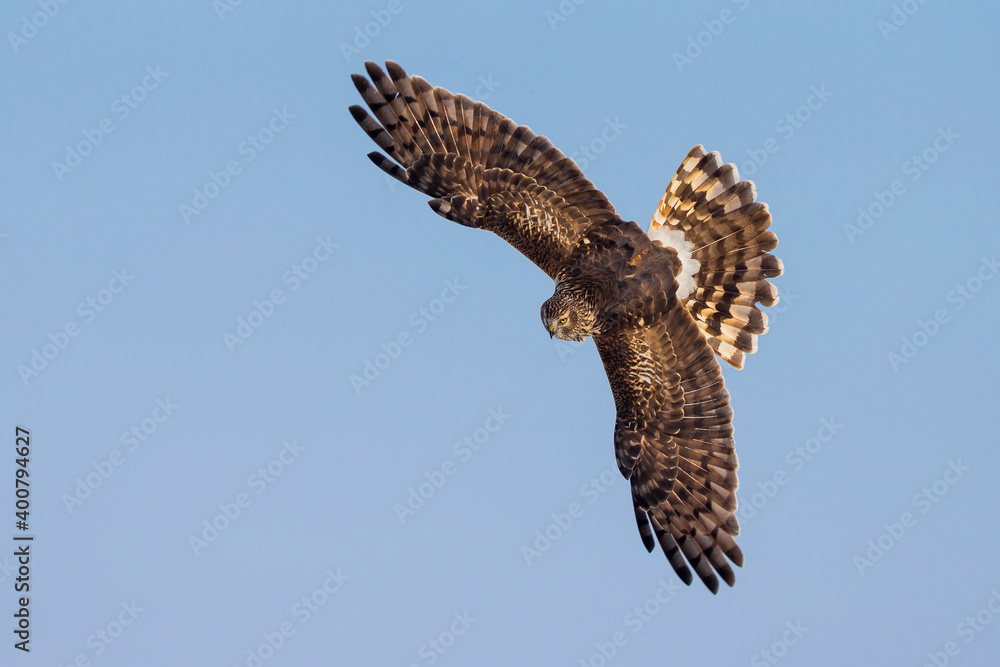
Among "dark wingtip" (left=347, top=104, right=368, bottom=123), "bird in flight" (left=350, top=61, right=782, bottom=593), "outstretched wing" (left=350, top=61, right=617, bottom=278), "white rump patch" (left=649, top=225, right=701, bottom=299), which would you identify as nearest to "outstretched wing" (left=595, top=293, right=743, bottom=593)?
"bird in flight" (left=350, top=61, right=782, bottom=593)

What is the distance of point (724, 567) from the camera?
614 inches

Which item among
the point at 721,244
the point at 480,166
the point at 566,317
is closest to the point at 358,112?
the point at 480,166

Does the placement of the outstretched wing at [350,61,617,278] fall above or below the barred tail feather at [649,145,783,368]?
below

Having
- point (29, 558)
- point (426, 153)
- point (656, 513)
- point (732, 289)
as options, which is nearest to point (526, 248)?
point (426, 153)

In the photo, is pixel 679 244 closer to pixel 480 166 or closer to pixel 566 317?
pixel 566 317

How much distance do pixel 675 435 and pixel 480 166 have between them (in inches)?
167

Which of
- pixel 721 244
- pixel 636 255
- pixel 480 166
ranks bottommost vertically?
pixel 480 166

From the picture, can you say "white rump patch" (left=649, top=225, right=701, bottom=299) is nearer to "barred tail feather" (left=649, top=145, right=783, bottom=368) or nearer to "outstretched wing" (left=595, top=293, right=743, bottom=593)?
"barred tail feather" (left=649, top=145, right=783, bottom=368)

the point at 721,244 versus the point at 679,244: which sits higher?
the point at 721,244

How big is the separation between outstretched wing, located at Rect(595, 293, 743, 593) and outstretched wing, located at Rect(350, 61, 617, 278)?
157 centimetres

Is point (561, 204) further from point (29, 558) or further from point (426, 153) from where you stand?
point (29, 558)

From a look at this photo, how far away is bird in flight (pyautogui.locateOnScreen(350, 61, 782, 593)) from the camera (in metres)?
15.5

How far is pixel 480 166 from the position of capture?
15.7 metres

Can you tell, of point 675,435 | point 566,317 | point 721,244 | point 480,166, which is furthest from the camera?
point 721,244
